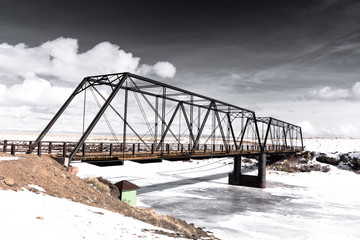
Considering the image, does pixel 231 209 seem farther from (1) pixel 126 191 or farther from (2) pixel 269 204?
(1) pixel 126 191

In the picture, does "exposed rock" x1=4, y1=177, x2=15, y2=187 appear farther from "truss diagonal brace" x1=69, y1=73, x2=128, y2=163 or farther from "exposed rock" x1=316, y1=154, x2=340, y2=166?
"exposed rock" x1=316, y1=154, x2=340, y2=166

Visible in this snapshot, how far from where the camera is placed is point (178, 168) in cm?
5691

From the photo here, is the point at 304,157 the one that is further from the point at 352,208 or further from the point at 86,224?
the point at 86,224

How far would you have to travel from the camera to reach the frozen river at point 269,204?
63.0 ft

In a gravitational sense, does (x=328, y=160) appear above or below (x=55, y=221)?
below

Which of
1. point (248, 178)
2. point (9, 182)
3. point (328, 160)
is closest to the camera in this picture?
point (9, 182)

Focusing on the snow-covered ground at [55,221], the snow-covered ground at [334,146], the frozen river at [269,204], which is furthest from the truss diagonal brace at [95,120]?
the snow-covered ground at [334,146]

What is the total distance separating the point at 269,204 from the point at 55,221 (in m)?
23.6

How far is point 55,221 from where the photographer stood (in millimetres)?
8852

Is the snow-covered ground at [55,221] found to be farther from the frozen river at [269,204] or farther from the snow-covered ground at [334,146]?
the snow-covered ground at [334,146]

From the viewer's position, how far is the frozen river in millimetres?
19203

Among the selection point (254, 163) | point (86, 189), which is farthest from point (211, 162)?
point (86, 189)

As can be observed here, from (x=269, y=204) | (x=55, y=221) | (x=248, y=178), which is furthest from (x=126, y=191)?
(x=248, y=178)

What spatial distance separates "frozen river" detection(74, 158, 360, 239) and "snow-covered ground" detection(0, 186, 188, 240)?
30.4 feet
